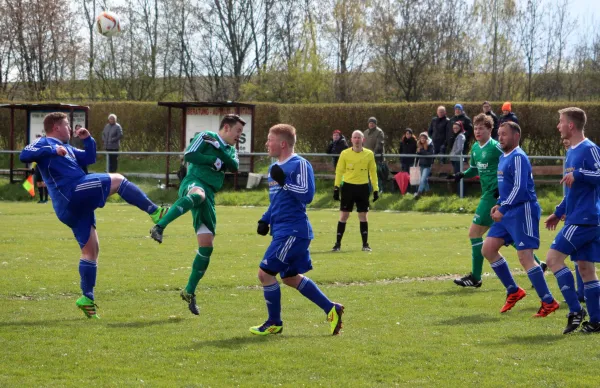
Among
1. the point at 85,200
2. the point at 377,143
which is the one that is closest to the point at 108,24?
the point at 377,143

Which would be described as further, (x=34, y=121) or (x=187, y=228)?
(x=34, y=121)

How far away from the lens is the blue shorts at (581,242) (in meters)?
7.84

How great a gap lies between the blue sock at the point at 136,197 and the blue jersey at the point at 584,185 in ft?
12.7

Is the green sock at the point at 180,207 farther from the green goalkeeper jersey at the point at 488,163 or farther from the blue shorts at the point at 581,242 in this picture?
the green goalkeeper jersey at the point at 488,163

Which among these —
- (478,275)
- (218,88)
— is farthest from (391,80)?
(478,275)

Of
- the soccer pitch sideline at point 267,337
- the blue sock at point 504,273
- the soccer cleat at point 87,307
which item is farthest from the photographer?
the blue sock at point 504,273

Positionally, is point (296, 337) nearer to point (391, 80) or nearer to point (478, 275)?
point (478, 275)

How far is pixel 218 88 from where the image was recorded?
45.6 metres

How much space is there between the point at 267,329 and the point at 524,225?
2822 millimetres

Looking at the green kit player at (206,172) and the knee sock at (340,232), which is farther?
the knee sock at (340,232)

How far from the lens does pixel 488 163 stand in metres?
10.7

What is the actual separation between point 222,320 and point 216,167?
1.65 metres

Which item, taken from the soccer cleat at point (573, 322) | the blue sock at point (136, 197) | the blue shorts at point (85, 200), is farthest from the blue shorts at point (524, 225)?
the blue shorts at point (85, 200)

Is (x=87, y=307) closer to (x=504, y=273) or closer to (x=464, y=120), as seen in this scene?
(x=504, y=273)
